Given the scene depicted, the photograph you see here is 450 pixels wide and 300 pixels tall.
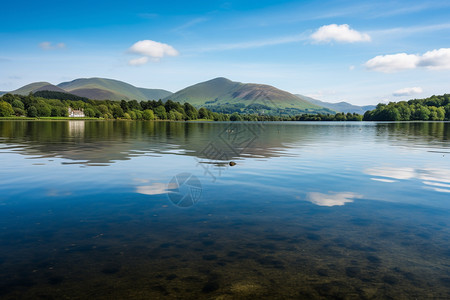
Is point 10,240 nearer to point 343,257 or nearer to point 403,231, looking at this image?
point 343,257

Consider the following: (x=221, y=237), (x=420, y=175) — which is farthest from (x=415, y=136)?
(x=221, y=237)

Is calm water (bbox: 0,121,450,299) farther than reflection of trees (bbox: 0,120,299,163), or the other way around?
reflection of trees (bbox: 0,120,299,163)

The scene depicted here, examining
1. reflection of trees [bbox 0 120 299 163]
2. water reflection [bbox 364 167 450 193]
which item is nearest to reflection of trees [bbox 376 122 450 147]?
reflection of trees [bbox 0 120 299 163]

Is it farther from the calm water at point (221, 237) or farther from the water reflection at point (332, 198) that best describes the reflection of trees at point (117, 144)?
the water reflection at point (332, 198)

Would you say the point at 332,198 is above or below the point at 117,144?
below

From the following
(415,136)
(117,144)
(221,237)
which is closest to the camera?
(221,237)

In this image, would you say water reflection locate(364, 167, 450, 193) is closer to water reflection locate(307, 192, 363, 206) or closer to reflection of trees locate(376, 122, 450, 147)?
water reflection locate(307, 192, 363, 206)

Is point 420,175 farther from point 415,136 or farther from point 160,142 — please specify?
point 415,136

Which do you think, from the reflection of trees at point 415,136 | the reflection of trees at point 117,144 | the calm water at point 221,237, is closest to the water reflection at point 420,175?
the calm water at point 221,237

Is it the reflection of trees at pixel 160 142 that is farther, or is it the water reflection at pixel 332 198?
the reflection of trees at pixel 160 142

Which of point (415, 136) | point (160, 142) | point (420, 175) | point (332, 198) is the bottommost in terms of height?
point (332, 198)

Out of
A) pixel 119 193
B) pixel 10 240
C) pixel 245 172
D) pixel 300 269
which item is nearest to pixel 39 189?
pixel 119 193

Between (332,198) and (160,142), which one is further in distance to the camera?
(160,142)

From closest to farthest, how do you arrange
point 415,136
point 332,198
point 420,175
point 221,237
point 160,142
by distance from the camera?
point 221,237 < point 332,198 < point 420,175 < point 160,142 < point 415,136
